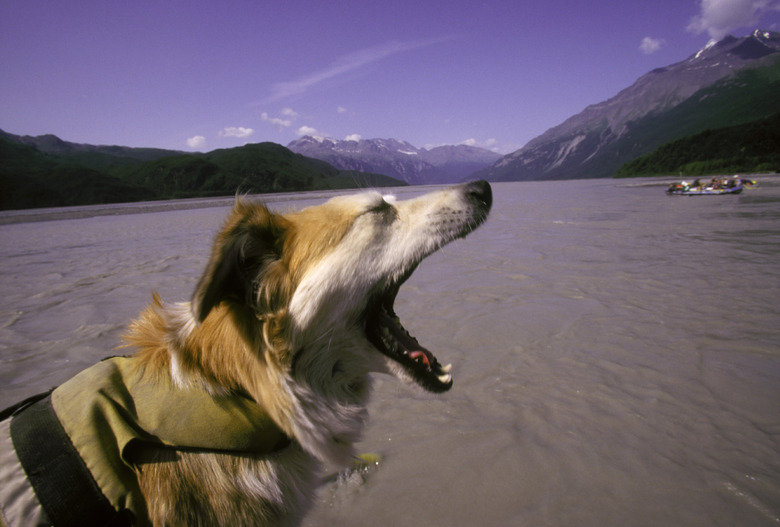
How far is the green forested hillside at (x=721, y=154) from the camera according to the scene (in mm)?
82438

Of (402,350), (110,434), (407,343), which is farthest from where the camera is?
(407,343)

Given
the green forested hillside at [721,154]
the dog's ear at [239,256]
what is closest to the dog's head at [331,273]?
the dog's ear at [239,256]

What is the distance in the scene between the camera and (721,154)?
100688 mm

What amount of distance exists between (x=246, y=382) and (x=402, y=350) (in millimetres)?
1148

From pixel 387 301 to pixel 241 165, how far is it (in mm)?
216901

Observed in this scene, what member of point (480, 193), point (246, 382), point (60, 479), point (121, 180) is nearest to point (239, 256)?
point (246, 382)

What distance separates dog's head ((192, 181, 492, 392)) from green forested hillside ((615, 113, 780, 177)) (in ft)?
333

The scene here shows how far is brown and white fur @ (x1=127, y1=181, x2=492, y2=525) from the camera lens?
2.05 m

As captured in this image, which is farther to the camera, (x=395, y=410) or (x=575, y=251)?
(x=575, y=251)

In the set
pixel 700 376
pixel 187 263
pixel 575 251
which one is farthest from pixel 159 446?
pixel 575 251

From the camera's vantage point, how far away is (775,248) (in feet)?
32.6

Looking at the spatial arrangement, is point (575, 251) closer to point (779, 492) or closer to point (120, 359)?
point (779, 492)

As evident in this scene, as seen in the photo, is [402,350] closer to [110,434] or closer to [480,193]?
[480,193]

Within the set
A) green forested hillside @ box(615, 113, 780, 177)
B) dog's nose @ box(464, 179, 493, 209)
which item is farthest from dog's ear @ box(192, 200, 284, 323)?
green forested hillside @ box(615, 113, 780, 177)
